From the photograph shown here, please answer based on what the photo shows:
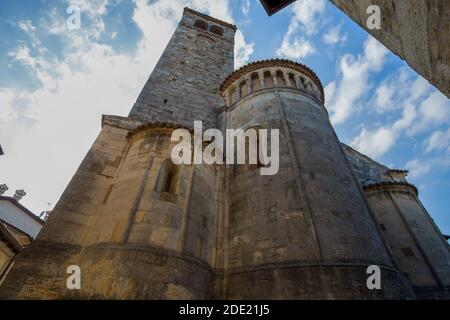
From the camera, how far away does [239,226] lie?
7359mm

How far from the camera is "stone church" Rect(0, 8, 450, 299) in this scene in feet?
17.5

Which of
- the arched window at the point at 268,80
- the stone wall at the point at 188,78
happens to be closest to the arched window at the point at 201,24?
the stone wall at the point at 188,78

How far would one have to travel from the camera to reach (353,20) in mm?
3340

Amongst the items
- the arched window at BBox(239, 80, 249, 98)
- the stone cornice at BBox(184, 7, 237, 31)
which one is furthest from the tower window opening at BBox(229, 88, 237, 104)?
the stone cornice at BBox(184, 7, 237, 31)

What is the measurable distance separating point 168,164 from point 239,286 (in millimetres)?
3857

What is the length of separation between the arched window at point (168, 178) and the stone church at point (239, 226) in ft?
0.15

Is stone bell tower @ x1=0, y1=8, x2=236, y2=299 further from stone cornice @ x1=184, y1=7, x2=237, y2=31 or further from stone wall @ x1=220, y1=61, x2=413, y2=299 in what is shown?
stone cornice @ x1=184, y1=7, x2=237, y2=31

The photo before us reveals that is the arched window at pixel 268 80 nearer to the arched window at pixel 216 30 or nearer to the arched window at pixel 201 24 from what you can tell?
the arched window at pixel 216 30

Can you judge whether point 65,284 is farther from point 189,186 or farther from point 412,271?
point 412,271

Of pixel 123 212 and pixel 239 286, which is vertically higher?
pixel 123 212

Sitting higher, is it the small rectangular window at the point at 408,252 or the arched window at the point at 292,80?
the arched window at the point at 292,80

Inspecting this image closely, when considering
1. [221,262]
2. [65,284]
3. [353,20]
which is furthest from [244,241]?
[353,20]

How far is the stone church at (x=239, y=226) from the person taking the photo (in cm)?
534
